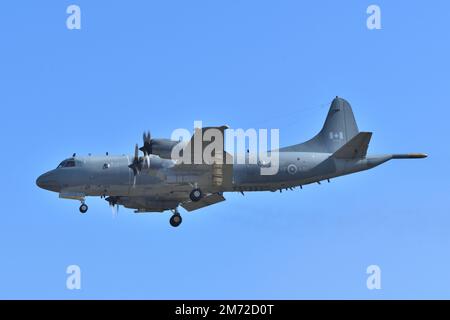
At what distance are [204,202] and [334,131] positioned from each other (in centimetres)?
833

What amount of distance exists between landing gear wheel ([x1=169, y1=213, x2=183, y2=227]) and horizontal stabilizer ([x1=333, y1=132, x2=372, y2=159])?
927cm

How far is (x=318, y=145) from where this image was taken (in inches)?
1938

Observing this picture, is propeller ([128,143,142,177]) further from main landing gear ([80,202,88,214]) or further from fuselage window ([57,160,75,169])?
fuselage window ([57,160,75,169])

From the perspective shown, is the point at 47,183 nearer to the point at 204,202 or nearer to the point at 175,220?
the point at 175,220

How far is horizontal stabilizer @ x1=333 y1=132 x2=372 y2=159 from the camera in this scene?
151 feet

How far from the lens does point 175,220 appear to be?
49.2 meters

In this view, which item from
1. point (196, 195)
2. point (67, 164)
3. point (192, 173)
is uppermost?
point (67, 164)

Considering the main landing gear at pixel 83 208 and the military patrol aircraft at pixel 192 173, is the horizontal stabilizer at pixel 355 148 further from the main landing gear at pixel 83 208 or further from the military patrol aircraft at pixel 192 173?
the main landing gear at pixel 83 208

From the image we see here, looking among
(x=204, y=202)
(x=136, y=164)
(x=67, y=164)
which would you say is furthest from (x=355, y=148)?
(x=67, y=164)

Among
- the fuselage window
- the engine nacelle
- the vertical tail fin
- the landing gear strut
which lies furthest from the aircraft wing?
the fuselage window

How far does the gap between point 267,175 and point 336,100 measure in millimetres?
8084

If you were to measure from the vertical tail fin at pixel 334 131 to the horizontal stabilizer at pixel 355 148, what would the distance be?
6.62ft

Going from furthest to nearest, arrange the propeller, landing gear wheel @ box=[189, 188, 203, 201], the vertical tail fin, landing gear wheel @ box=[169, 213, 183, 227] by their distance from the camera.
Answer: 1. landing gear wheel @ box=[169, 213, 183, 227]
2. the vertical tail fin
3. landing gear wheel @ box=[189, 188, 203, 201]
4. the propeller
